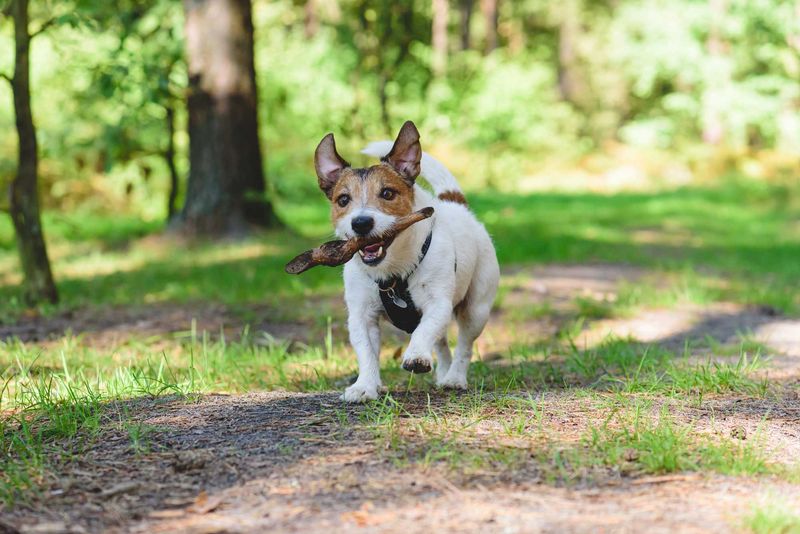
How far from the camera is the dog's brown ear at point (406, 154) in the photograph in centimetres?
475

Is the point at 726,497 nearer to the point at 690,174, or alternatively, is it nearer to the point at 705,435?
the point at 705,435

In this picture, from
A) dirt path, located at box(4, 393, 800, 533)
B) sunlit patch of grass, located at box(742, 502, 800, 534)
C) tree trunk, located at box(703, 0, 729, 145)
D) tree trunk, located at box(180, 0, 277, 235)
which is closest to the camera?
sunlit patch of grass, located at box(742, 502, 800, 534)

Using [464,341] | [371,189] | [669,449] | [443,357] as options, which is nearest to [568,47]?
[443,357]

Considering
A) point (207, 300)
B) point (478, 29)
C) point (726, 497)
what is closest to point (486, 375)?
point (726, 497)

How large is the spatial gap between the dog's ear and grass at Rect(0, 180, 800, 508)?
1.08 metres

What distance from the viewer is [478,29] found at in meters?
49.5

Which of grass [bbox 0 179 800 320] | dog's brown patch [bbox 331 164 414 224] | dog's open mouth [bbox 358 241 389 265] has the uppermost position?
dog's brown patch [bbox 331 164 414 224]

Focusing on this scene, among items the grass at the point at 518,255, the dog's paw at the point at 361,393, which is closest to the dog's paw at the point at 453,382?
the dog's paw at the point at 361,393

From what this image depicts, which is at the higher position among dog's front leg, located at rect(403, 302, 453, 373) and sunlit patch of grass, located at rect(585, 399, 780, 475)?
dog's front leg, located at rect(403, 302, 453, 373)

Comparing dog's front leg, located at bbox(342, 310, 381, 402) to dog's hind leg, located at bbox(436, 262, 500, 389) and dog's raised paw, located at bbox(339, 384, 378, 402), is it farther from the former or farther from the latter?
dog's hind leg, located at bbox(436, 262, 500, 389)

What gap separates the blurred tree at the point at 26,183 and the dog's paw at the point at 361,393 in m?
4.31

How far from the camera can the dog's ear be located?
4887 mm

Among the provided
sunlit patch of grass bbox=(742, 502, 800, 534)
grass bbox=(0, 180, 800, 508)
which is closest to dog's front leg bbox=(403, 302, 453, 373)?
grass bbox=(0, 180, 800, 508)

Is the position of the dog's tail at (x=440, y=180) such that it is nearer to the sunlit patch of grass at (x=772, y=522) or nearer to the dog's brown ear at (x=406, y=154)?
the dog's brown ear at (x=406, y=154)
